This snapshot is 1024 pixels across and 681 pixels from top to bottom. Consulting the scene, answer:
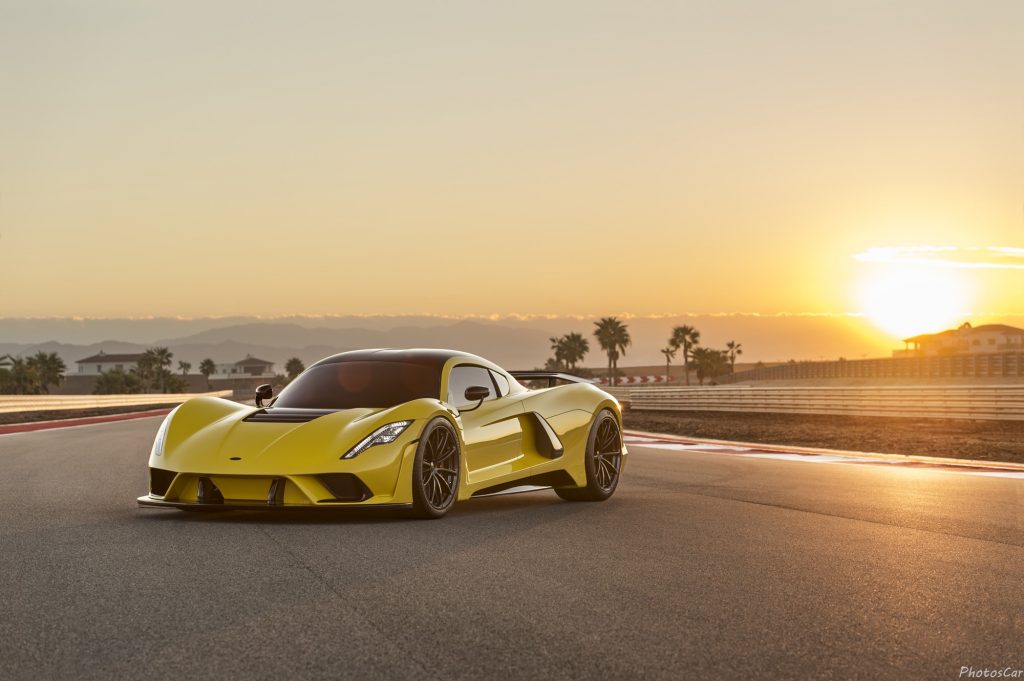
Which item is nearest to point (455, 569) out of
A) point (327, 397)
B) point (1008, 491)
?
point (327, 397)

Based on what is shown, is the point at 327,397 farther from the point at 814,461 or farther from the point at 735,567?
the point at 814,461

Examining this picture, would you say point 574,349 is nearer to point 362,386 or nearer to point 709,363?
point 709,363

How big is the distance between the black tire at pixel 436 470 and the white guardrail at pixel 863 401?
11.2 metres

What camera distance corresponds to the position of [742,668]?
4.12 m

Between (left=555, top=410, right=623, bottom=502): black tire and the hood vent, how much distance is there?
235 centimetres

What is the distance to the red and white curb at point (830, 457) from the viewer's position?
14484 millimetres

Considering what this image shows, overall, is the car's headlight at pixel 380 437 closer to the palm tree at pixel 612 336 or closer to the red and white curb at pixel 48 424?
the red and white curb at pixel 48 424

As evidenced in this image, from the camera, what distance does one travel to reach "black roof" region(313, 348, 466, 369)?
367 inches

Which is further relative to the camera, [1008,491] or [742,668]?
[1008,491]

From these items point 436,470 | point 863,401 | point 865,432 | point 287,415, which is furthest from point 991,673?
point 863,401

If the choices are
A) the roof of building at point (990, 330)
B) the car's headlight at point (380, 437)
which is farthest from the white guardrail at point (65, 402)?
the roof of building at point (990, 330)

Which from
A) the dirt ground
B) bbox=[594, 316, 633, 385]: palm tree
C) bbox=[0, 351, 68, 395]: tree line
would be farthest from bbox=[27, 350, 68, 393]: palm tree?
the dirt ground

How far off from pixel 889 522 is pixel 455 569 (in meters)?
3.80

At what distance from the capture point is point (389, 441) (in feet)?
26.4
